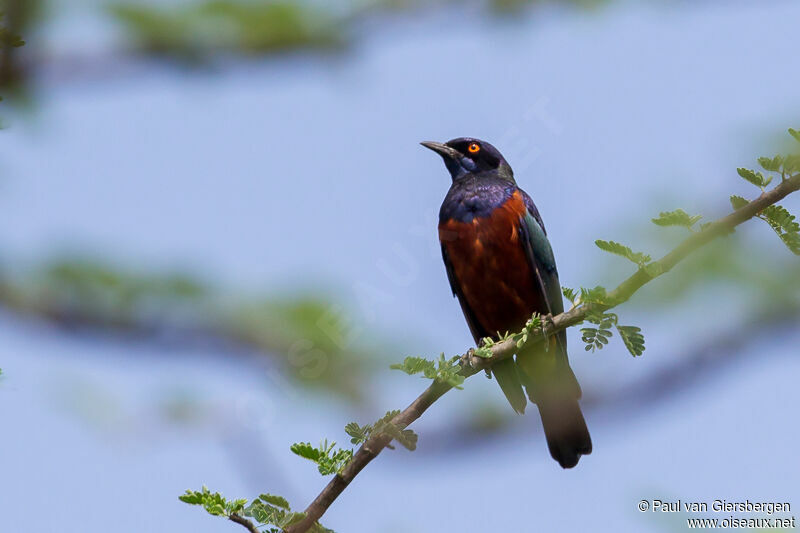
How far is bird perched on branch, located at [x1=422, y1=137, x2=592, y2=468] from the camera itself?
5.24m

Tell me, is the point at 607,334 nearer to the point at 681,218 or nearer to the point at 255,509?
the point at 681,218

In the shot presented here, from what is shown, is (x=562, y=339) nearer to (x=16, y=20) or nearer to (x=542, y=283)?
(x=542, y=283)

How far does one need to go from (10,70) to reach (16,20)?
0.54 m

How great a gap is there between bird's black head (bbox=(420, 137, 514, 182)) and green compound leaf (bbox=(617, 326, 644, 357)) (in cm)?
327

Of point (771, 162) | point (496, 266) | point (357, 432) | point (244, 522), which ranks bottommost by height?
point (244, 522)

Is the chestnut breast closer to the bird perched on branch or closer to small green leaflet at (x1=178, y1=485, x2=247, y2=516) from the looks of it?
the bird perched on branch

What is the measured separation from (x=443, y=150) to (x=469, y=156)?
19 centimetres

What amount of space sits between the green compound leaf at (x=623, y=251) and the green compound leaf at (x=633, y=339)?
0.34 metres

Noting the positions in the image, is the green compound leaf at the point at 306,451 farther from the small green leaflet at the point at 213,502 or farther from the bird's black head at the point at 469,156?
the bird's black head at the point at 469,156

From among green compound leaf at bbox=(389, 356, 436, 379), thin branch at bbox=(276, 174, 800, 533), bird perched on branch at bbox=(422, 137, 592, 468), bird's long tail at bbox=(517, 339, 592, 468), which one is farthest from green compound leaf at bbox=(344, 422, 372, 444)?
bird's long tail at bbox=(517, 339, 592, 468)

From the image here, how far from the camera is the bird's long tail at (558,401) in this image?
5227 millimetres

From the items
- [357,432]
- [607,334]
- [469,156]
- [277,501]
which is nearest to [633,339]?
[607,334]

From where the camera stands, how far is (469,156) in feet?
20.6

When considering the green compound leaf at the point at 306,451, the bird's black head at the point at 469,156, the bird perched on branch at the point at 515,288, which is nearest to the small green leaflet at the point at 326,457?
the green compound leaf at the point at 306,451
